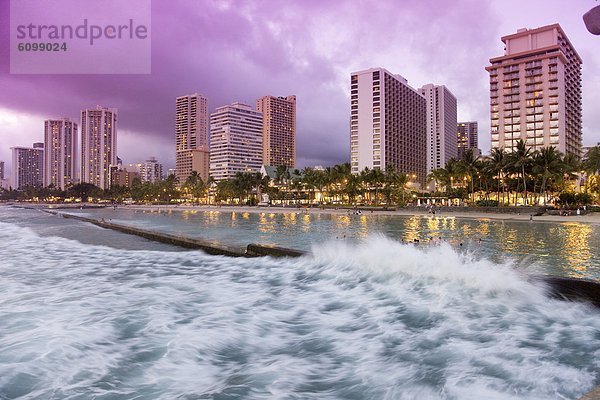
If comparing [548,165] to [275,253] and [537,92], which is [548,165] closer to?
[275,253]

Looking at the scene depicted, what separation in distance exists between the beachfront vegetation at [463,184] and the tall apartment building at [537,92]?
56.6ft

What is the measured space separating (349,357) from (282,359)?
1.15 m

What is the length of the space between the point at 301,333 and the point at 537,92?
171 meters

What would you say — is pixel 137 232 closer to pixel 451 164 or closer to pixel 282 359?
pixel 282 359

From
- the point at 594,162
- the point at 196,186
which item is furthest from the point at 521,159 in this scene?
the point at 196,186

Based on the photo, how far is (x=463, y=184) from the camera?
397 ft

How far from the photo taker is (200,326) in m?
7.78

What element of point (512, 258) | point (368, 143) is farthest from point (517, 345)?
point (368, 143)

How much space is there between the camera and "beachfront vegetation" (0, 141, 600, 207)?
74.9 metres

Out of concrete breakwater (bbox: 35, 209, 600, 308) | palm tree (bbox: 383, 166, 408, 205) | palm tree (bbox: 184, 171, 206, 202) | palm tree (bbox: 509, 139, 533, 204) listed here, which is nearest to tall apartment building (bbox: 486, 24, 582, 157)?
palm tree (bbox: 383, 166, 408, 205)

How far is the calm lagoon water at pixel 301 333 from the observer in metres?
5.22

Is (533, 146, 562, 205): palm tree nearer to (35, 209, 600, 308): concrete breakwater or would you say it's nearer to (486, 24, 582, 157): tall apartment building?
(35, 209, 600, 308): concrete breakwater

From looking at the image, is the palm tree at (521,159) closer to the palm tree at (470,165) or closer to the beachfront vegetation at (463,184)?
the beachfront vegetation at (463,184)

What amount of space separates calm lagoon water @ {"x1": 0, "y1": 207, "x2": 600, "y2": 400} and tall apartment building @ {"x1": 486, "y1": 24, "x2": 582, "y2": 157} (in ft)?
508
